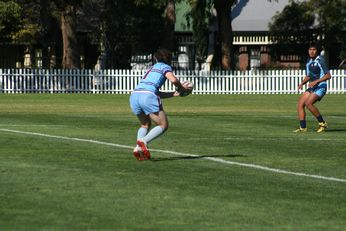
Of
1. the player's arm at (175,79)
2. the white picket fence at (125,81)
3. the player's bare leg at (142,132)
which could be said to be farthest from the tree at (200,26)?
the player's arm at (175,79)

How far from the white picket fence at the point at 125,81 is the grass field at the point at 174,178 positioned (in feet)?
90.5

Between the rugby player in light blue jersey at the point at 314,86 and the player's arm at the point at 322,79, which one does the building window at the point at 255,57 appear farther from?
the player's arm at the point at 322,79

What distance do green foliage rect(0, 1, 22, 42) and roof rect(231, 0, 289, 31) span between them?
1813 centimetres

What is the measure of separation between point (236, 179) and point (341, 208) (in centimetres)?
262

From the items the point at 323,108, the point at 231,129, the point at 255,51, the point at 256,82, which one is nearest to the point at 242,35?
the point at 255,51

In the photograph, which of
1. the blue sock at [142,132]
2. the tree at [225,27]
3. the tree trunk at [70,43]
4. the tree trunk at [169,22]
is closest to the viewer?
the blue sock at [142,132]

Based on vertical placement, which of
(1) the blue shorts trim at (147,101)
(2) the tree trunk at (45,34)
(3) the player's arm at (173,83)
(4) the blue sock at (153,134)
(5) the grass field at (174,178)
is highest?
(2) the tree trunk at (45,34)

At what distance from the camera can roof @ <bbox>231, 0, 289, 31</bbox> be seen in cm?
7225

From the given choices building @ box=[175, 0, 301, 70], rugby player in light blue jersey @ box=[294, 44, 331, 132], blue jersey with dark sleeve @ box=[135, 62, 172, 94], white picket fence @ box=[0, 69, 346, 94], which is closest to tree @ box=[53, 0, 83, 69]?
white picket fence @ box=[0, 69, 346, 94]

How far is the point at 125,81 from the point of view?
52281 mm

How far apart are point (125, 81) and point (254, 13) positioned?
2314cm

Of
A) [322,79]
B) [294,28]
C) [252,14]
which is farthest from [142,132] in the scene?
[252,14]

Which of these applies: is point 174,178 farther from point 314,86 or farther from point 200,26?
point 200,26

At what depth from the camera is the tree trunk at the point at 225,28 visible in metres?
56.8
